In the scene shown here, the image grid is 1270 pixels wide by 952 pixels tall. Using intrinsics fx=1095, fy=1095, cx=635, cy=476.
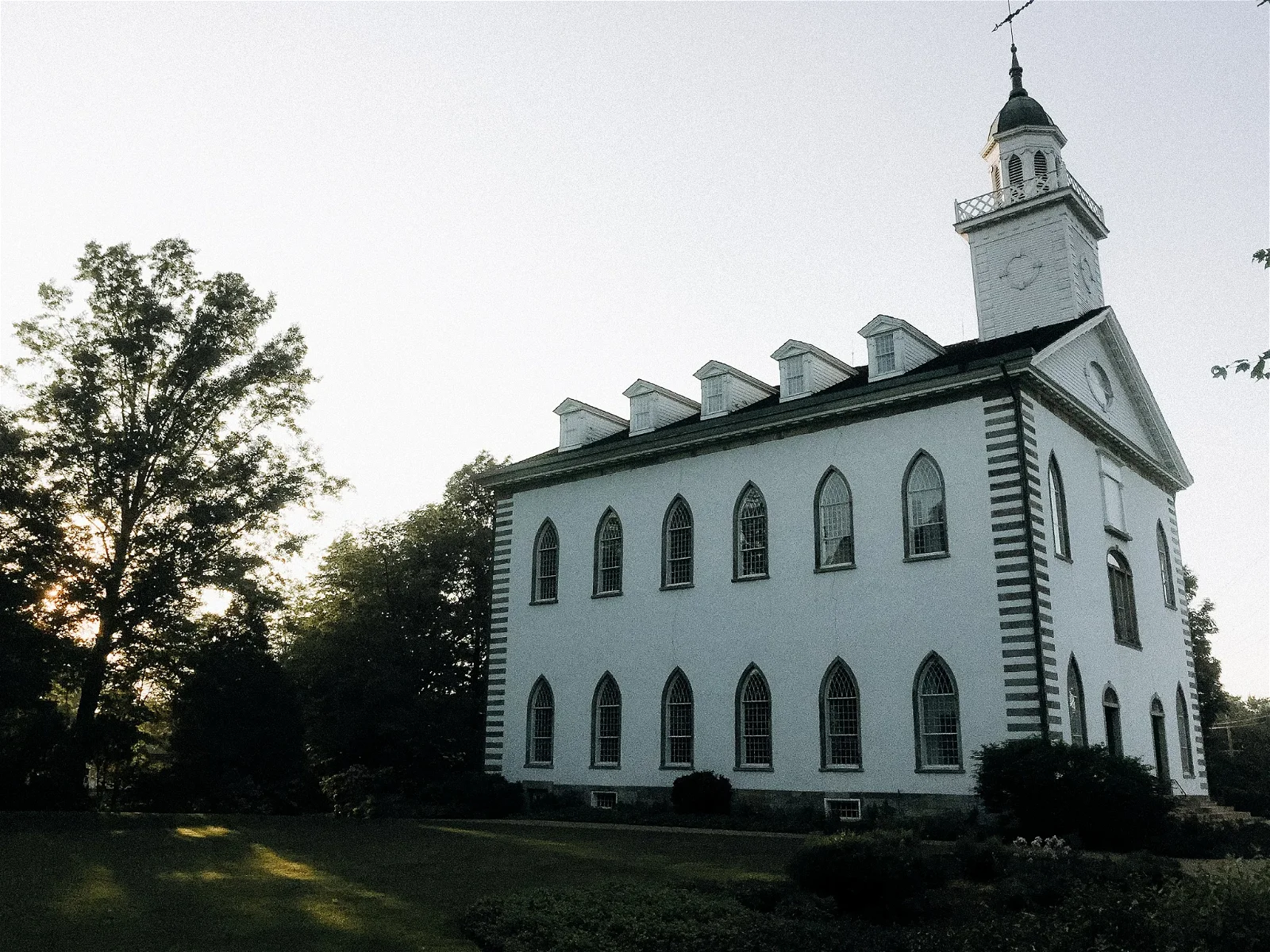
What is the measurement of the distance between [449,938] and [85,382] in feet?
88.9

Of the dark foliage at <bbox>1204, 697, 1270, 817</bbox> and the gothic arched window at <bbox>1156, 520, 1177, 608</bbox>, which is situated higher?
the gothic arched window at <bbox>1156, 520, 1177, 608</bbox>

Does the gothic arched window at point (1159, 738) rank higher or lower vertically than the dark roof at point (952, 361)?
lower

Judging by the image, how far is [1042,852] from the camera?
16.3 meters

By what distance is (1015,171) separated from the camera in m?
35.3

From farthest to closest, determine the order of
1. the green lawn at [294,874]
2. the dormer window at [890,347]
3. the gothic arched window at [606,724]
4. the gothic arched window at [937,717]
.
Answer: the gothic arched window at [606,724] → the dormer window at [890,347] → the gothic arched window at [937,717] → the green lawn at [294,874]

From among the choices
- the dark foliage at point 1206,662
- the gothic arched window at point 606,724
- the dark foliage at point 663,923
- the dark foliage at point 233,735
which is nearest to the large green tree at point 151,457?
the dark foliage at point 233,735

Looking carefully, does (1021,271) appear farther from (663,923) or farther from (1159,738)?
(663,923)

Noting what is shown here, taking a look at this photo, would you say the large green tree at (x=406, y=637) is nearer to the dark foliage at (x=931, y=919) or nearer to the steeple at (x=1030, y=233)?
the steeple at (x=1030, y=233)

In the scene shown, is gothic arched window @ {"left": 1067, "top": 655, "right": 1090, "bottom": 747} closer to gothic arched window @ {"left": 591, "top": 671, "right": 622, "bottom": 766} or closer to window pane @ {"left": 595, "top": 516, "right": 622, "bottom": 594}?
gothic arched window @ {"left": 591, "top": 671, "right": 622, "bottom": 766}

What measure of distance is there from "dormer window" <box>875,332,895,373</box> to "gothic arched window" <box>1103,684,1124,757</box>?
9.44 metres

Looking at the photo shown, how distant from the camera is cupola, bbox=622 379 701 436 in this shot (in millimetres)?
32406

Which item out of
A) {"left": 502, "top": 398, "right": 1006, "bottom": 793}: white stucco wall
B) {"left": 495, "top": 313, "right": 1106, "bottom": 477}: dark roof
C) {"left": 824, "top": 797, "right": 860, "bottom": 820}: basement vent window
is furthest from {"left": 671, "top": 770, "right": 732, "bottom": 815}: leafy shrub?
{"left": 495, "top": 313, "right": 1106, "bottom": 477}: dark roof

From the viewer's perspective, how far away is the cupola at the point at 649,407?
106ft

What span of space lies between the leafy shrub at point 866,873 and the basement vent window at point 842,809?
1111cm
